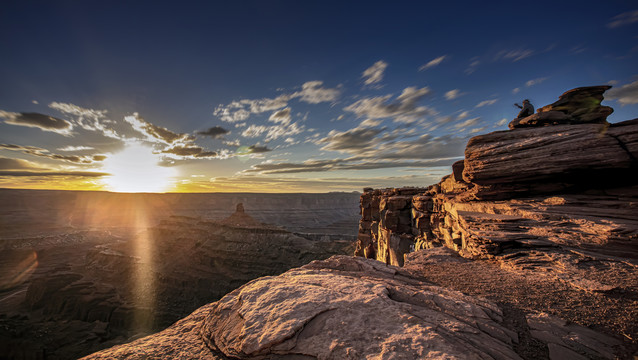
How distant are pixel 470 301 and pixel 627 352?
1549mm

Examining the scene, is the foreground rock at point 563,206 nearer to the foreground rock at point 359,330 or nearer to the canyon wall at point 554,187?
the canyon wall at point 554,187

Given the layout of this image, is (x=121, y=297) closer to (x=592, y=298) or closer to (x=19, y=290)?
(x=19, y=290)

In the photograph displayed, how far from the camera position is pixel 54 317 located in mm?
22625

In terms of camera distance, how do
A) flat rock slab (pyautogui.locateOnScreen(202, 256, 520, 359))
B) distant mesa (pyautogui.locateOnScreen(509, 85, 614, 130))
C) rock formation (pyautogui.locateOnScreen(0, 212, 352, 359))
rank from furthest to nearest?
1. rock formation (pyautogui.locateOnScreen(0, 212, 352, 359))
2. distant mesa (pyautogui.locateOnScreen(509, 85, 614, 130))
3. flat rock slab (pyautogui.locateOnScreen(202, 256, 520, 359))

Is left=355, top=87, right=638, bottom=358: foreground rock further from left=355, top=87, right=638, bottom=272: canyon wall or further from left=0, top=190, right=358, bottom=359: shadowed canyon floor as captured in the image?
left=0, top=190, right=358, bottom=359: shadowed canyon floor

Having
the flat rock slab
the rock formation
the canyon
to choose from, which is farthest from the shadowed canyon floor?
the flat rock slab

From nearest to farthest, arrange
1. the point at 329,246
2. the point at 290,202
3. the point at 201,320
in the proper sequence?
the point at 201,320, the point at 329,246, the point at 290,202

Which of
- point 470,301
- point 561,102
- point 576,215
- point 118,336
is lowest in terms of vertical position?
point 118,336

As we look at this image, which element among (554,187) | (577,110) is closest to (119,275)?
(554,187)

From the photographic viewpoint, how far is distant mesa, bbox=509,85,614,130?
8555 millimetres

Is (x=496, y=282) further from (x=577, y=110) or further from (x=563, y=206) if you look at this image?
(x=577, y=110)

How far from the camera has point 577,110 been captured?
8977mm

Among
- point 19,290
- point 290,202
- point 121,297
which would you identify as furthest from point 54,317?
point 290,202

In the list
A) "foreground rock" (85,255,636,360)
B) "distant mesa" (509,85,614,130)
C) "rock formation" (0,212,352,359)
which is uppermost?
"distant mesa" (509,85,614,130)
